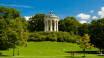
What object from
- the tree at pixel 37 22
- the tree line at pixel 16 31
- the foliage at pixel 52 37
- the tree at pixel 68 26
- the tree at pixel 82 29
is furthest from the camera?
the tree at pixel 37 22

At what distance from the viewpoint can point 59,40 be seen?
196ft

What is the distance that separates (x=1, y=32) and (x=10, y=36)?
4027 millimetres

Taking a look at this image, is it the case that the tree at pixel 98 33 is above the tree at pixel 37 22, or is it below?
below

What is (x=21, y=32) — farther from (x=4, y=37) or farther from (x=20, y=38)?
(x=4, y=37)

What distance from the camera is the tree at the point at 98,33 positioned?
39000 millimetres

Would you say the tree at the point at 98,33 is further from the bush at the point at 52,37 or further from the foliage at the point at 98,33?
the bush at the point at 52,37

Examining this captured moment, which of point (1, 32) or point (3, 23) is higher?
point (3, 23)

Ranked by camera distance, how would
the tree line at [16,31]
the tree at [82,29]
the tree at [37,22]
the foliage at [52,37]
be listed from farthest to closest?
1. the tree at [37,22]
2. the tree at [82,29]
3. the foliage at [52,37]
4. the tree line at [16,31]

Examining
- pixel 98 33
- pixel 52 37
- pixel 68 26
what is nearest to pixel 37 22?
pixel 68 26

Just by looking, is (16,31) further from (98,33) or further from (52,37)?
(52,37)

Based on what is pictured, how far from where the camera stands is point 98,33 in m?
40.0

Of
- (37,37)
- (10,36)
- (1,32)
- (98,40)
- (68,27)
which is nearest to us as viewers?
(10,36)

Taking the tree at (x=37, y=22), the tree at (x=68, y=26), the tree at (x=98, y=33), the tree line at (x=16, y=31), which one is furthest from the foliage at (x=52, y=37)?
the tree at (x=37, y=22)

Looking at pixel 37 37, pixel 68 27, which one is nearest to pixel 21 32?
pixel 37 37
